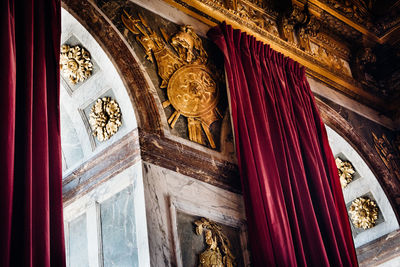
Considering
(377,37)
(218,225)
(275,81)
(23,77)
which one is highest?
(377,37)

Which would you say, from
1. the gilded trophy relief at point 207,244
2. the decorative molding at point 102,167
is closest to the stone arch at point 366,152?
the gilded trophy relief at point 207,244

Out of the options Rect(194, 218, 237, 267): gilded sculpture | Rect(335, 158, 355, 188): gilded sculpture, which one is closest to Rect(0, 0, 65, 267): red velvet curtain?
Rect(194, 218, 237, 267): gilded sculpture

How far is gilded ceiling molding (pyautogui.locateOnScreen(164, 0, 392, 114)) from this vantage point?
7048 mm

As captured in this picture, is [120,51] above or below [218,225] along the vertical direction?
above

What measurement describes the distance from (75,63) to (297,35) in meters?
3.53

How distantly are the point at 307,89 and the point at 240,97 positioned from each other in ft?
4.80

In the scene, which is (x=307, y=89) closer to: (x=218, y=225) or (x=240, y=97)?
(x=240, y=97)

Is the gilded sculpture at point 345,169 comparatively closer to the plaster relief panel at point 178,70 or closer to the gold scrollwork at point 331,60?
the gold scrollwork at point 331,60

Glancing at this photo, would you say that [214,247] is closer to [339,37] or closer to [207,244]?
[207,244]

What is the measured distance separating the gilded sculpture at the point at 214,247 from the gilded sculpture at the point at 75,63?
176 cm

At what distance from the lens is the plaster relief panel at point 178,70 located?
5.92 metres

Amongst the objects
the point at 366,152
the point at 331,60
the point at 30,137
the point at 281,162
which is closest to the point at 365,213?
the point at 366,152

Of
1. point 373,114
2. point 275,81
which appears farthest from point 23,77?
point 373,114

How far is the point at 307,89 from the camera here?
7496mm
